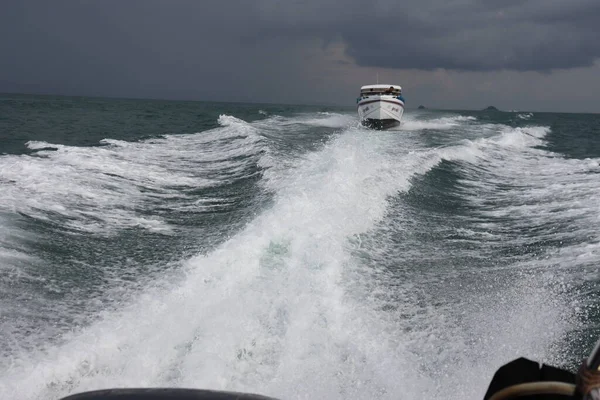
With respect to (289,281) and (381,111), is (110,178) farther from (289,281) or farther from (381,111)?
(381,111)

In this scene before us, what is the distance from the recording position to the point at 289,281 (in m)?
6.28

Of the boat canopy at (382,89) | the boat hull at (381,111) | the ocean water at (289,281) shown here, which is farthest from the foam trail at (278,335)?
the boat canopy at (382,89)

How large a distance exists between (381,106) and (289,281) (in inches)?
1047

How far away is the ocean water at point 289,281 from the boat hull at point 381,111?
18500mm

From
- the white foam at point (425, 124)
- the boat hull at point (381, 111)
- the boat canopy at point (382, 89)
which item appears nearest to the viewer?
the boat hull at point (381, 111)

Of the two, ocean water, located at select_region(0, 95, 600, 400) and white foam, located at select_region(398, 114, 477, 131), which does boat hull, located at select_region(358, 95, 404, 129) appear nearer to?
white foam, located at select_region(398, 114, 477, 131)

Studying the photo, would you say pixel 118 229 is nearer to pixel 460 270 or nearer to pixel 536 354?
pixel 460 270

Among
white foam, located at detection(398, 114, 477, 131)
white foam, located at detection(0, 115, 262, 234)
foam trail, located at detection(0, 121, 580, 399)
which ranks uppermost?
white foam, located at detection(398, 114, 477, 131)

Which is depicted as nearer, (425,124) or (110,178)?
(110,178)

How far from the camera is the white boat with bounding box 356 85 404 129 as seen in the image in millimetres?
31641

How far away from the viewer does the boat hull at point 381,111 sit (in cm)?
3156

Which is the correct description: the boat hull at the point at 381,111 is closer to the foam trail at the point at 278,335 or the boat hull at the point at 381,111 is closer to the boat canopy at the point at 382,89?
the boat canopy at the point at 382,89

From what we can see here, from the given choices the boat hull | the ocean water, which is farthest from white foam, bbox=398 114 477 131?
the ocean water

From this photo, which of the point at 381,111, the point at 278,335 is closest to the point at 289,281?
the point at 278,335
